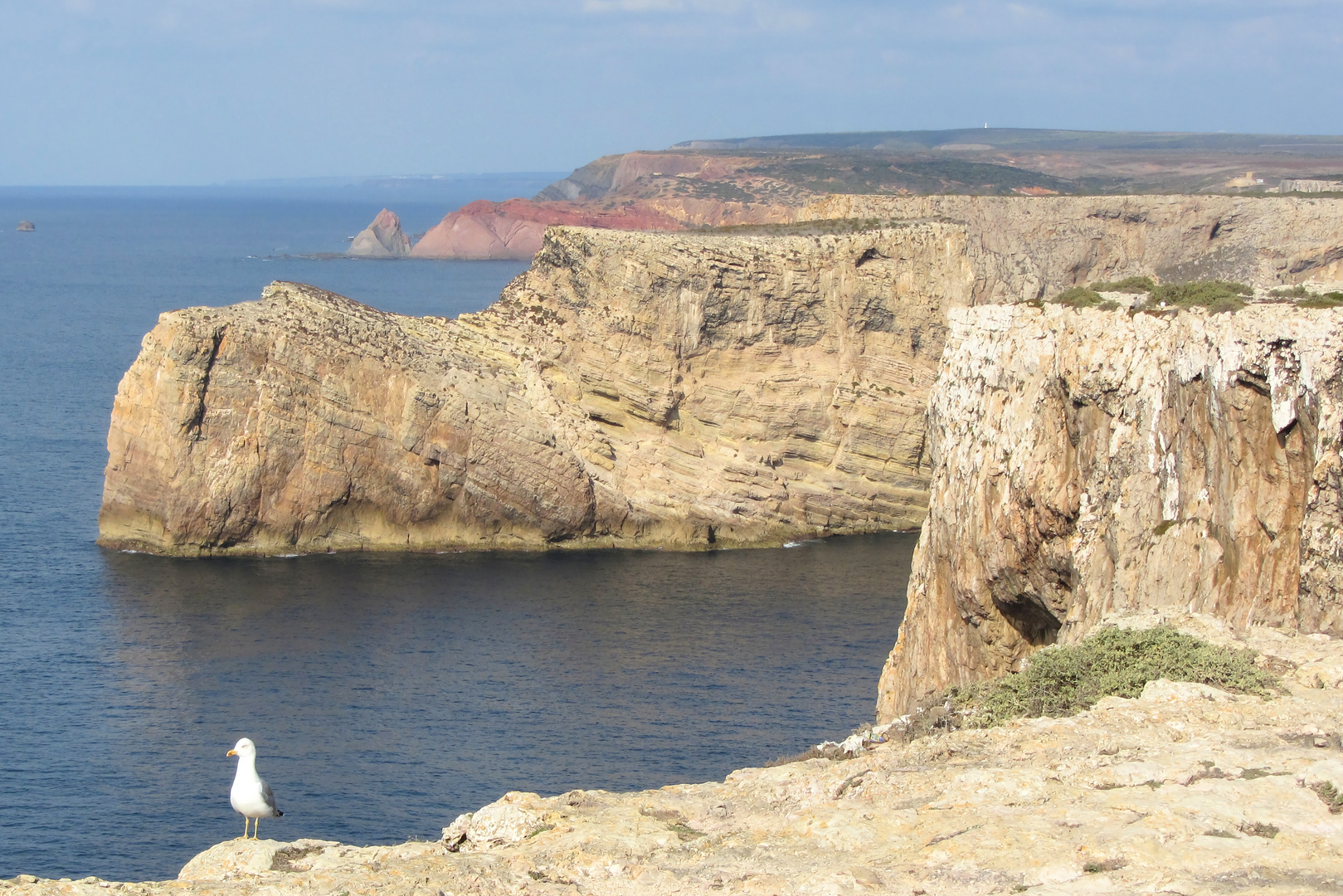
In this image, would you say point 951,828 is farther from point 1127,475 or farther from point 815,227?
point 815,227

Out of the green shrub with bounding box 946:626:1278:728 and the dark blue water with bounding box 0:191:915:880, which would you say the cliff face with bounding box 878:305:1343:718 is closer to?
the green shrub with bounding box 946:626:1278:728

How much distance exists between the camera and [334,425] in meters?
68.9

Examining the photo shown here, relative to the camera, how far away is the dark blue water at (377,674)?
38344 mm

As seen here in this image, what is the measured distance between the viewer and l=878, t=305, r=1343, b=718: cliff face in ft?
80.3

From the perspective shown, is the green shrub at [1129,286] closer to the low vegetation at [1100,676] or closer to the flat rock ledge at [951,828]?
the low vegetation at [1100,676]

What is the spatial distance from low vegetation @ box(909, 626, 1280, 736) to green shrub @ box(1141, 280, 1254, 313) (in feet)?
24.2

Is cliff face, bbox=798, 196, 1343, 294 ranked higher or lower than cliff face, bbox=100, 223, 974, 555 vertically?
higher

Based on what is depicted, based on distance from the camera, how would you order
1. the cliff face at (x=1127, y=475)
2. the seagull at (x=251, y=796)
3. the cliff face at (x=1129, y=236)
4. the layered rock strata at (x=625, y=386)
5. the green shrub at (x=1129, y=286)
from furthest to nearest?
the cliff face at (x=1129, y=236) → the layered rock strata at (x=625, y=386) → the green shrub at (x=1129, y=286) → the cliff face at (x=1127, y=475) → the seagull at (x=251, y=796)

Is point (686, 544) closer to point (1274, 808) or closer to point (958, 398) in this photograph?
point (958, 398)

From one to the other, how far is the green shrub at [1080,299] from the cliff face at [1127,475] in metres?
0.37

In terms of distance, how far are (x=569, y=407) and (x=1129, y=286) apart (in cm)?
4377

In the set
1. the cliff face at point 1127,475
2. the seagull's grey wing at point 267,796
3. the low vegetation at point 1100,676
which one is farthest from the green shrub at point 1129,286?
the seagull's grey wing at point 267,796

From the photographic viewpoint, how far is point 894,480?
76.0 metres

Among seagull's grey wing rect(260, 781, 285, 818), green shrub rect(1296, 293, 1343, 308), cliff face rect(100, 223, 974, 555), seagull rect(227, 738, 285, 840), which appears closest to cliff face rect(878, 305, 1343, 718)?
green shrub rect(1296, 293, 1343, 308)
